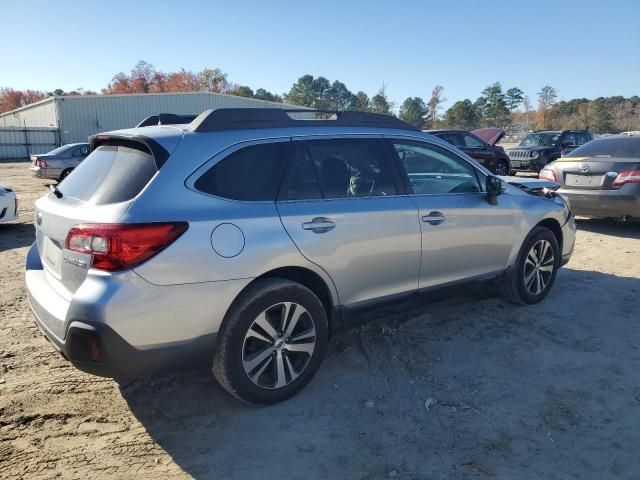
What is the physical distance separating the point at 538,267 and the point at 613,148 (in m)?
4.89

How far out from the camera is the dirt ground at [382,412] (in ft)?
8.84

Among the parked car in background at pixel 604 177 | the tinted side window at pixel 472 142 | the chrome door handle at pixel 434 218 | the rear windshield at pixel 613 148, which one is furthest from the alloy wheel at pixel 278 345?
the tinted side window at pixel 472 142

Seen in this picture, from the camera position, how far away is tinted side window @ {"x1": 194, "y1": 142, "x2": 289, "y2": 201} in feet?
9.79

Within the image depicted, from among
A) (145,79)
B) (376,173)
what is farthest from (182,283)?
(145,79)

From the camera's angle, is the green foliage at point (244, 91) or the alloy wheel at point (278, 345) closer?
the alloy wheel at point (278, 345)

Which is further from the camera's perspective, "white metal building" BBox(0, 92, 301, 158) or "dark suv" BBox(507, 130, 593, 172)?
"white metal building" BBox(0, 92, 301, 158)

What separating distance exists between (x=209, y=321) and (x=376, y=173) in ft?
5.57

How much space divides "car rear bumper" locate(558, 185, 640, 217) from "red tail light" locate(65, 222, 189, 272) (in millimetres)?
7404

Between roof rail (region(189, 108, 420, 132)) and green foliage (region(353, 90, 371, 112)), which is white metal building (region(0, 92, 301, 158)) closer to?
roof rail (region(189, 108, 420, 132))

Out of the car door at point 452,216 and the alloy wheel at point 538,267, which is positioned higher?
the car door at point 452,216

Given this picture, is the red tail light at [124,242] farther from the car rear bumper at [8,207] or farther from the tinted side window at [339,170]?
the car rear bumper at [8,207]

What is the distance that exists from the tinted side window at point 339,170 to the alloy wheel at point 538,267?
6.22 feet

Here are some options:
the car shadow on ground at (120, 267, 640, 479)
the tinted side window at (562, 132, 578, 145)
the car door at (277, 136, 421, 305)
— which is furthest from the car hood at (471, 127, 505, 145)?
the car door at (277, 136, 421, 305)

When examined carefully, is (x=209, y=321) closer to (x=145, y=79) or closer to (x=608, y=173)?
(x=608, y=173)
